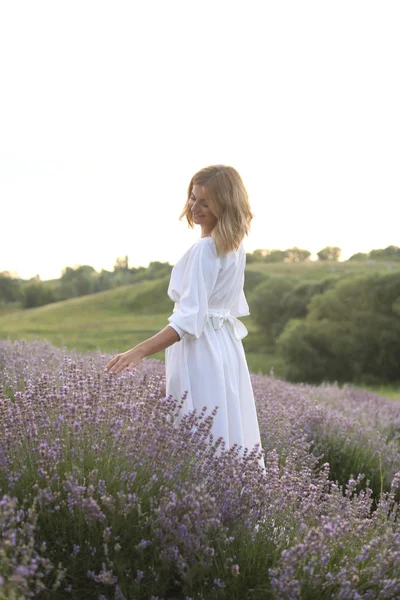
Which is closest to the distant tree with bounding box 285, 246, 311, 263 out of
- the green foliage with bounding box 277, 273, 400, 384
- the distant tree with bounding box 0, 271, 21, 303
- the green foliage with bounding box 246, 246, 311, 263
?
the green foliage with bounding box 246, 246, 311, 263

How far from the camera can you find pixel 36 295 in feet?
87.1

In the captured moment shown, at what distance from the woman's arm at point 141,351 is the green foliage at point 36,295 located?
2364 cm

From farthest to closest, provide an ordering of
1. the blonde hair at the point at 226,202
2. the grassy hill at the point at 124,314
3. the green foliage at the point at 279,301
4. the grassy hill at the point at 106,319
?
the grassy hill at the point at 106,319
the grassy hill at the point at 124,314
the green foliage at the point at 279,301
the blonde hair at the point at 226,202

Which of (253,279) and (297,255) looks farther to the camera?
(297,255)

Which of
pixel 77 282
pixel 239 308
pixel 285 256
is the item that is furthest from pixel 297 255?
pixel 239 308

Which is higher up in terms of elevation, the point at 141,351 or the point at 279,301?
the point at 141,351

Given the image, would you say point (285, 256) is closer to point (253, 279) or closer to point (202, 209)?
point (253, 279)

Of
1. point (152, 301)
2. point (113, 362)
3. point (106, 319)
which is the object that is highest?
point (113, 362)

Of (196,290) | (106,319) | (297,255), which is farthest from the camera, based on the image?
(297,255)

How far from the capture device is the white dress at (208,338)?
3156 millimetres

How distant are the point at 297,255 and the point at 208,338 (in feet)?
69.9

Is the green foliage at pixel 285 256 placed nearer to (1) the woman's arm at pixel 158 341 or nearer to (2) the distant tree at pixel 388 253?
(2) the distant tree at pixel 388 253

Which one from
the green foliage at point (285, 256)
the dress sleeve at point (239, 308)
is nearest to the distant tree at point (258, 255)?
the green foliage at point (285, 256)

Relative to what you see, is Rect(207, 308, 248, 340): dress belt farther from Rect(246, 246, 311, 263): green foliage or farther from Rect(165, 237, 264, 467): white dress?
Rect(246, 246, 311, 263): green foliage
